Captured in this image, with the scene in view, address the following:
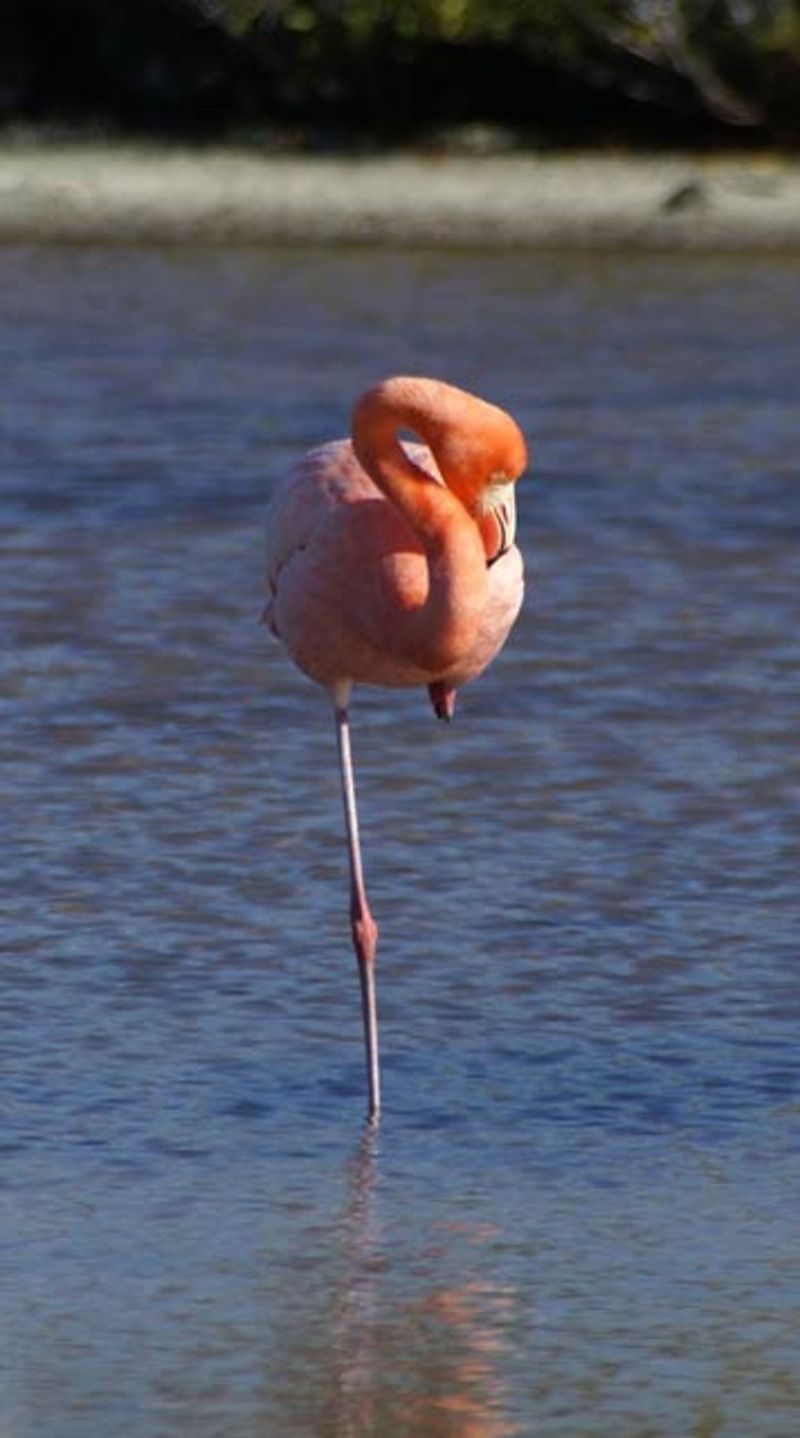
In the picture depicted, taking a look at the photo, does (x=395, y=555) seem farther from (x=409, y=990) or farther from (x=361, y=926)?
(x=409, y=990)

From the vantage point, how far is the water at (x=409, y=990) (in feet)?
13.9

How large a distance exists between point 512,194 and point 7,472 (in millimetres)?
10433

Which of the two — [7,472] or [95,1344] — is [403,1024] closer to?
[95,1344]

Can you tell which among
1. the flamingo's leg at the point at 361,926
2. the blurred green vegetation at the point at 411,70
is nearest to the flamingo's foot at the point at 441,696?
the flamingo's leg at the point at 361,926

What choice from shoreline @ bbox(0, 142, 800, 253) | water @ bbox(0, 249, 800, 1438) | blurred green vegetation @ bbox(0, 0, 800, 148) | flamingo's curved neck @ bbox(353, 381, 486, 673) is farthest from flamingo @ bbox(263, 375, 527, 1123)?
blurred green vegetation @ bbox(0, 0, 800, 148)

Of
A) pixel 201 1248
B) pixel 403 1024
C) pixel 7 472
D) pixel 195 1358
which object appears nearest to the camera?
pixel 195 1358

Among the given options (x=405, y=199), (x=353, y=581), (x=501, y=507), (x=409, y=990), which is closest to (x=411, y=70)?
(x=405, y=199)

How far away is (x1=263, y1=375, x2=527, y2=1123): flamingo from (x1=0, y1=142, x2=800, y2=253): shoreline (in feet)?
45.6

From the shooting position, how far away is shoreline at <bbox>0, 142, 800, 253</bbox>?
66.0ft

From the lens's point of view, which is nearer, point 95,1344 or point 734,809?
point 95,1344

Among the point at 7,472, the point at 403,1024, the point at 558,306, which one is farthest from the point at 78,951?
the point at 558,306

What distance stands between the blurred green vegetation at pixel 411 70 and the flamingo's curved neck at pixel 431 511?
17.5 metres

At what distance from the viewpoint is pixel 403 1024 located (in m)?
5.73

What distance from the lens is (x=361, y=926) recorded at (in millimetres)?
5703
